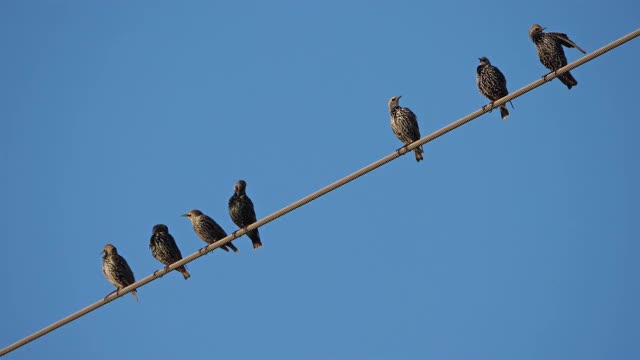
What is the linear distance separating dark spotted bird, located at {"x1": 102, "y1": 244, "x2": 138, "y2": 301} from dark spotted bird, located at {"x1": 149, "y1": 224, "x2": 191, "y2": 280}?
432 millimetres

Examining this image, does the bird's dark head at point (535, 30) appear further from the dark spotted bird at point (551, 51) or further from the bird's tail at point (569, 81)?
the bird's tail at point (569, 81)

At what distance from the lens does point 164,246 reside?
15594 mm

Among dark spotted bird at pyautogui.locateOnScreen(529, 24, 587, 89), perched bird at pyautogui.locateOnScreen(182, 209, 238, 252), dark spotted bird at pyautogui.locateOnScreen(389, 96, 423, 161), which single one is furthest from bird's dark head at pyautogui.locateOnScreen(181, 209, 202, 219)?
dark spotted bird at pyautogui.locateOnScreen(529, 24, 587, 89)

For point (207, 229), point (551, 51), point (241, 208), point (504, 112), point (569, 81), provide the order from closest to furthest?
1. point (569, 81)
2. point (504, 112)
3. point (551, 51)
4. point (241, 208)
5. point (207, 229)

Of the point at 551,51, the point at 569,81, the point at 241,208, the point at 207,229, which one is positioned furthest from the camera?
the point at 207,229

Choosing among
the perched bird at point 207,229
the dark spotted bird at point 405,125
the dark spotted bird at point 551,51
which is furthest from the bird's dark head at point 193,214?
the dark spotted bird at point 551,51

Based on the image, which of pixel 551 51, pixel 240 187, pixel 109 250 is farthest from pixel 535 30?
pixel 109 250

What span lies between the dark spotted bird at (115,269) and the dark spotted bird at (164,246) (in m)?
0.43

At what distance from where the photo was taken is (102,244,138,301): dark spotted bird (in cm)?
1551

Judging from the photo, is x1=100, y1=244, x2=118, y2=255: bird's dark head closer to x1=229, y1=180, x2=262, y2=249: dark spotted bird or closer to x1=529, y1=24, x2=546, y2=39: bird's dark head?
x1=229, y1=180, x2=262, y2=249: dark spotted bird

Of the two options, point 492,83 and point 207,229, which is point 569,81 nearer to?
point 492,83

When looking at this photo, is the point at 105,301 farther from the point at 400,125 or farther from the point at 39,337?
the point at 400,125

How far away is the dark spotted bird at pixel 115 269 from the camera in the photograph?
15508mm

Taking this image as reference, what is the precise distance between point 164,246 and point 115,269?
73cm
